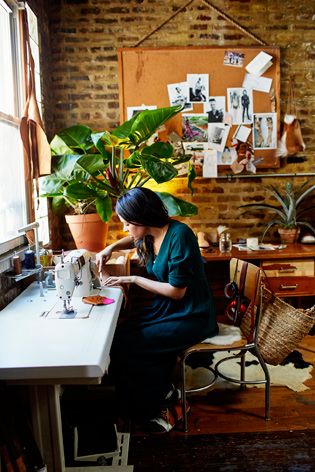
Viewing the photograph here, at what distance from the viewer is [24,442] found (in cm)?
149

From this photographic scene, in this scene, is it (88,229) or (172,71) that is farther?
(172,71)

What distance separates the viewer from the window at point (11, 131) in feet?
9.14

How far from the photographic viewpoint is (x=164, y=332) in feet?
7.70

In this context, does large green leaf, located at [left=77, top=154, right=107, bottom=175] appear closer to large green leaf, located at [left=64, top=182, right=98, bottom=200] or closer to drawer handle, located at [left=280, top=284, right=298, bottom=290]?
large green leaf, located at [left=64, top=182, right=98, bottom=200]

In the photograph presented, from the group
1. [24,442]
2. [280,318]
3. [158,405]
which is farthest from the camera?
[280,318]

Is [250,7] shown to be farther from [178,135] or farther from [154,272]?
[154,272]

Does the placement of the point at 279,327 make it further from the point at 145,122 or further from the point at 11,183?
the point at 11,183

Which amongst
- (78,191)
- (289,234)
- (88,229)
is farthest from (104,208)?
(289,234)

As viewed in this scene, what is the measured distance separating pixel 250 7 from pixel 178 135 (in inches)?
50.4

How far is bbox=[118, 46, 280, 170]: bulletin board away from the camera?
3.91m

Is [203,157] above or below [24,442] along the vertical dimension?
above

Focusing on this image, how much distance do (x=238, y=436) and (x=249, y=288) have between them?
2.60 feet

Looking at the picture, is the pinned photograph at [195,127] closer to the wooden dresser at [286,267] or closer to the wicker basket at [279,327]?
the wooden dresser at [286,267]

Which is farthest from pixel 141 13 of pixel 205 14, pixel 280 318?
pixel 280 318
